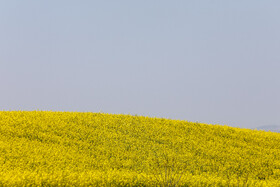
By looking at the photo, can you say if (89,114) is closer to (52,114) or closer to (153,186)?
(52,114)

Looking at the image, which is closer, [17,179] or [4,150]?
[17,179]

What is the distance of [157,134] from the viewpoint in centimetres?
1459

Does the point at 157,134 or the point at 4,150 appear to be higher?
the point at 157,134

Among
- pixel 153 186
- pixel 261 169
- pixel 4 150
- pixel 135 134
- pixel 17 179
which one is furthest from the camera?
pixel 135 134

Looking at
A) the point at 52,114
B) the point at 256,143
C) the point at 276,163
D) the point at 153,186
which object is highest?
the point at 52,114

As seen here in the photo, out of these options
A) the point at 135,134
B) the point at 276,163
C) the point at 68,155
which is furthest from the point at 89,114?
the point at 276,163

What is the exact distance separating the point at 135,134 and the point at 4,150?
19.5ft

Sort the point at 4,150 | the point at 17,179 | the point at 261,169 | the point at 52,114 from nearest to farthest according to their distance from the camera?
the point at 17,179 < the point at 4,150 < the point at 261,169 < the point at 52,114

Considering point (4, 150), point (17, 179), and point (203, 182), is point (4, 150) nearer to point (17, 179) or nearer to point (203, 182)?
point (17, 179)

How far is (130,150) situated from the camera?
12812mm

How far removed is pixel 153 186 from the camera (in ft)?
28.1

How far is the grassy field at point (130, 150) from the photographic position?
9.73 meters

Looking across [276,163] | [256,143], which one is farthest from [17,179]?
[256,143]

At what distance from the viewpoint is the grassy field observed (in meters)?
9.73
